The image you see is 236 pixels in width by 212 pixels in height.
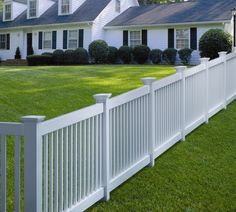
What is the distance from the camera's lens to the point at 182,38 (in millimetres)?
25953

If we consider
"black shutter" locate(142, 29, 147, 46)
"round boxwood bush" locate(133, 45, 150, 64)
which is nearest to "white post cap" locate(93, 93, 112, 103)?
"round boxwood bush" locate(133, 45, 150, 64)

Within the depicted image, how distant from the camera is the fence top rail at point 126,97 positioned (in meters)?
4.98

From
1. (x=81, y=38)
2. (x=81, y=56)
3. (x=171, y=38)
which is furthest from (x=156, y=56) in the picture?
(x=81, y=38)

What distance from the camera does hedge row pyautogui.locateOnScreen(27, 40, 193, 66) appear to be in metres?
25.4

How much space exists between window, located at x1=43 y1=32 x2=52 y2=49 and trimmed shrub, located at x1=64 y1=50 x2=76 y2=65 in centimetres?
331

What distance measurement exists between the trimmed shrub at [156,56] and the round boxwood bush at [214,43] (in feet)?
10.4

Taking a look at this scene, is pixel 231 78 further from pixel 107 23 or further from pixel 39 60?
pixel 107 23

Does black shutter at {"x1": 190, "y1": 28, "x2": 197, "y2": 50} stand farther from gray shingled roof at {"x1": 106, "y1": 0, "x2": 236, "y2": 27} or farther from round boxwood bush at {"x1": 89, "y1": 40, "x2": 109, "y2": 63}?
round boxwood bush at {"x1": 89, "y1": 40, "x2": 109, "y2": 63}

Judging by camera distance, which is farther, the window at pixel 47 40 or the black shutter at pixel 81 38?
the window at pixel 47 40

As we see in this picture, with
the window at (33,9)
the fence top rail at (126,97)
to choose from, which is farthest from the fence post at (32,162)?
the window at (33,9)

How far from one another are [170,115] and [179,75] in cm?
77

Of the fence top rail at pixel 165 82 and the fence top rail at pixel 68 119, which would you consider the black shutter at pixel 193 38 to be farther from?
the fence top rail at pixel 68 119

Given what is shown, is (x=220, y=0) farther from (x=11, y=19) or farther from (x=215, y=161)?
(x=215, y=161)

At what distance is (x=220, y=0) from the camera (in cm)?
2752
